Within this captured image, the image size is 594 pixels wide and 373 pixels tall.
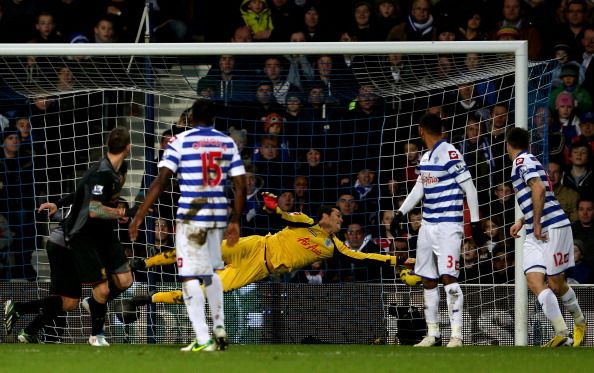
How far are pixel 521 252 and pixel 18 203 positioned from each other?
6007mm

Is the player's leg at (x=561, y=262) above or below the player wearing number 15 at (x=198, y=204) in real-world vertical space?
below

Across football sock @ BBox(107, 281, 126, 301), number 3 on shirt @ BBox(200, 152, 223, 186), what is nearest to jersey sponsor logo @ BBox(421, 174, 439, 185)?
number 3 on shirt @ BBox(200, 152, 223, 186)

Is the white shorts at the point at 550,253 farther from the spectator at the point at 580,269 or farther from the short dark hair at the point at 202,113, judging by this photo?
the short dark hair at the point at 202,113

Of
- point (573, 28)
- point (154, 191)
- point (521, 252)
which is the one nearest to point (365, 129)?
point (521, 252)

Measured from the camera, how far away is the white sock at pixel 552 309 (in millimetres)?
12781

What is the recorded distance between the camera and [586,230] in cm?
1575

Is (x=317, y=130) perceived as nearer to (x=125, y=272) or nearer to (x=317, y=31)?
(x=317, y=31)

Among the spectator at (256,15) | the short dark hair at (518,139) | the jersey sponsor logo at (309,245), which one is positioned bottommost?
the jersey sponsor logo at (309,245)

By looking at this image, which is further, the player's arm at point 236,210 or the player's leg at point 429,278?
the player's leg at point 429,278

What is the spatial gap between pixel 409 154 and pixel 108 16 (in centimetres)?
470

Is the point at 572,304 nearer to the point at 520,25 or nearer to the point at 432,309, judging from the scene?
the point at 432,309

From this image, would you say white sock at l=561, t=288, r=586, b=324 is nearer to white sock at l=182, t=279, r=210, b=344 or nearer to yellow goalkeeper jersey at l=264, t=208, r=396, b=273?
yellow goalkeeper jersey at l=264, t=208, r=396, b=273

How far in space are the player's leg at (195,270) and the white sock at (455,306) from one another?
279cm

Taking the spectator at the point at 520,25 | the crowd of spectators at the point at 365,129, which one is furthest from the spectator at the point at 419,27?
the spectator at the point at 520,25
